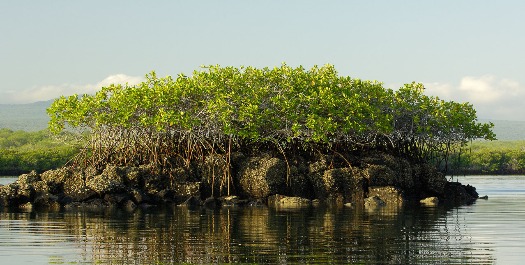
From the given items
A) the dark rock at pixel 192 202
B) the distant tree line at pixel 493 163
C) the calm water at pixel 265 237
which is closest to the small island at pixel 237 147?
the dark rock at pixel 192 202

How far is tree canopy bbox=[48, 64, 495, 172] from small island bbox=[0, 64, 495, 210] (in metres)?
0.06

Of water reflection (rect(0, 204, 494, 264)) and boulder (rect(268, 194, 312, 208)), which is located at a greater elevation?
boulder (rect(268, 194, 312, 208))

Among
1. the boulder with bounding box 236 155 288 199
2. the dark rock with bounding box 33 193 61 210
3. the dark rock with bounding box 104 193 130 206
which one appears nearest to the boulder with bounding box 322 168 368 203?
the boulder with bounding box 236 155 288 199

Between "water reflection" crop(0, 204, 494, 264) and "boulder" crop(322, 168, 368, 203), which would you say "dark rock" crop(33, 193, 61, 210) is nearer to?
"water reflection" crop(0, 204, 494, 264)

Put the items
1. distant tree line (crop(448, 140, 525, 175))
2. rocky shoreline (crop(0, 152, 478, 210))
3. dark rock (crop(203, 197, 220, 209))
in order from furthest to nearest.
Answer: distant tree line (crop(448, 140, 525, 175))
rocky shoreline (crop(0, 152, 478, 210))
dark rock (crop(203, 197, 220, 209))

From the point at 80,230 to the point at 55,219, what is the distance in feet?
15.7

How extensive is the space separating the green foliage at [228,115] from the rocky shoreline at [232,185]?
94 centimetres

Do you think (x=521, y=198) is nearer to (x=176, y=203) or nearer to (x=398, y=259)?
(x=176, y=203)

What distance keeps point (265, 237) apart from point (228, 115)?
53.3ft

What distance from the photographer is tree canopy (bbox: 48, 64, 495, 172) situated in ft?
134

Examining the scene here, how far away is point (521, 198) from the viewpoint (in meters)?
44.5

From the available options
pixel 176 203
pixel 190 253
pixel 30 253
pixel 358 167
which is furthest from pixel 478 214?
pixel 30 253

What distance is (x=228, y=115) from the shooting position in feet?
132

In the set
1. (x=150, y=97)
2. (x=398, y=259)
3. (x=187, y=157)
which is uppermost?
(x=150, y=97)
